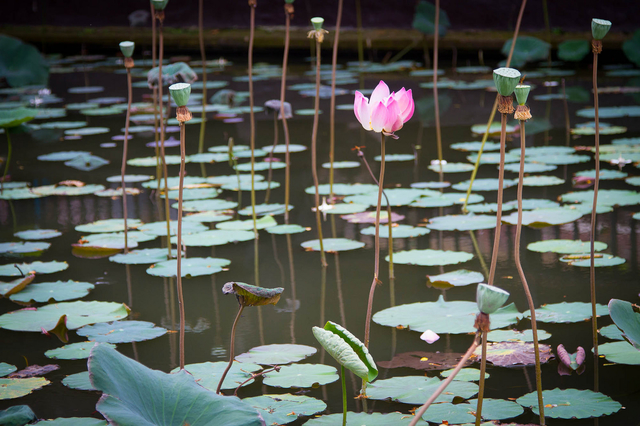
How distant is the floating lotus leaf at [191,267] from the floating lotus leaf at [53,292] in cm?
19

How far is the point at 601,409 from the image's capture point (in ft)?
4.02

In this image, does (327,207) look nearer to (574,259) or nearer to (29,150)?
(574,259)

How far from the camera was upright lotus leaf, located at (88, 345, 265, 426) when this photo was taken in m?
0.95

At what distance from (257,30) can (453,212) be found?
6.14m

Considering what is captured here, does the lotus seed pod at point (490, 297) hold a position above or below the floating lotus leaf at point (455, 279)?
above

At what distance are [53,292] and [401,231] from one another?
1.10 meters

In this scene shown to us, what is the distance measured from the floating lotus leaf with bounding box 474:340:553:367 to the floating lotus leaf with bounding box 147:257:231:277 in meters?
0.86

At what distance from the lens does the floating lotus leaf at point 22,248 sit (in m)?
2.24

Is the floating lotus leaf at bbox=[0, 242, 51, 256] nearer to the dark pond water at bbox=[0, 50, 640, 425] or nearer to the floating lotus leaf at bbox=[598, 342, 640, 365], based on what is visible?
the dark pond water at bbox=[0, 50, 640, 425]

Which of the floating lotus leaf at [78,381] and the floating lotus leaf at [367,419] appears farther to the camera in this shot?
the floating lotus leaf at [78,381]

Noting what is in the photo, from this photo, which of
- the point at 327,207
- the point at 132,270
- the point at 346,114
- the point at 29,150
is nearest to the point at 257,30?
the point at 346,114

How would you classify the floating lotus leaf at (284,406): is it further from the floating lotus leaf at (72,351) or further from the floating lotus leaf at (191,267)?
the floating lotus leaf at (191,267)

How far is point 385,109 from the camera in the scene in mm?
1299

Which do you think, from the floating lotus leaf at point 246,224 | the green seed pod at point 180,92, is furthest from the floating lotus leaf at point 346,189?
the green seed pod at point 180,92
